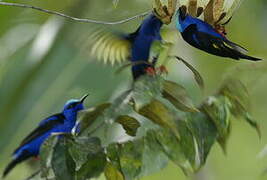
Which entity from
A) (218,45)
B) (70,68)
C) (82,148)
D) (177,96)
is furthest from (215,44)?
(70,68)

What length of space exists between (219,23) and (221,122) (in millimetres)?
288

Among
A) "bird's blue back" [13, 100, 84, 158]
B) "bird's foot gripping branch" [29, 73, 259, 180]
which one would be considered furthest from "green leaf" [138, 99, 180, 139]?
"bird's blue back" [13, 100, 84, 158]

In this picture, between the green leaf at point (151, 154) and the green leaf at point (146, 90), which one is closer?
the green leaf at point (146, 90)

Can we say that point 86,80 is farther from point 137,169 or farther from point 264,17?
point 264,17

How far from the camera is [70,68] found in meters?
1.82

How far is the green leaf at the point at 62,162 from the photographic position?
1102mm

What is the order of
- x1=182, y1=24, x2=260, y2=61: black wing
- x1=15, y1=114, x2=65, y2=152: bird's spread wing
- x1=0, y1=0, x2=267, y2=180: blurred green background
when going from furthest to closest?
x1=0, y1=0, x2=267, y2=180: blurred green background → x1=15, y1=114, x2=65, y2=152: bird's spread wing → x1=182, y1=24, x2=260, y2=61: black wing

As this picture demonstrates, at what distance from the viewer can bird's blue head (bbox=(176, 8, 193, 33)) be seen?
992 mm

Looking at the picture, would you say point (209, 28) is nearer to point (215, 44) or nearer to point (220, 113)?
point (215, 44)

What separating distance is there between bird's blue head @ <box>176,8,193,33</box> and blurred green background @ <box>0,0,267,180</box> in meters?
0.20

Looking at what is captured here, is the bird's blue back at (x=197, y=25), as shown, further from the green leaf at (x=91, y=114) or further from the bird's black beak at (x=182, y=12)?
the green leaf at (x=91, y=114)

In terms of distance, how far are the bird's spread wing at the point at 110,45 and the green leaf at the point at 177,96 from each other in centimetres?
8

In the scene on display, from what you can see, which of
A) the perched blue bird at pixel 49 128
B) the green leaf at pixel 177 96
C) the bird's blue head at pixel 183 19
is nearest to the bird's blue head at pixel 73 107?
the perched blue bird at pixel 49 128

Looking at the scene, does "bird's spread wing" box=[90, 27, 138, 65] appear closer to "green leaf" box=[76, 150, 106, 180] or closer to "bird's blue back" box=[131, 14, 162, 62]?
"bird's blue back" box=[131, 14, 162, 62]
